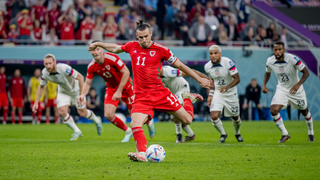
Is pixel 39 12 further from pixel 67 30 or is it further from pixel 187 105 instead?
pixel 187 105

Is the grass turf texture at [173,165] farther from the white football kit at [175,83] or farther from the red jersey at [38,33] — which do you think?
the red jersey at [38,33]

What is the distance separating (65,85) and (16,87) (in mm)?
8455

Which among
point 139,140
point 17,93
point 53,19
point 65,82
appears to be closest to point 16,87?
point 17,93

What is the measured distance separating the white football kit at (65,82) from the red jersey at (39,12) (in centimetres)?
937

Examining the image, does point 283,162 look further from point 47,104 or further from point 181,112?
point 47,104

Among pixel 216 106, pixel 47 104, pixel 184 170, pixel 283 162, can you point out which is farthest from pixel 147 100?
pixel 47 104

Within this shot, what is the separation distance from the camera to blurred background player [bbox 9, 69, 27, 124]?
1859cm

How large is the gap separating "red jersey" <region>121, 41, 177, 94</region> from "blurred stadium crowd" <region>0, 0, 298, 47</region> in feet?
43.0

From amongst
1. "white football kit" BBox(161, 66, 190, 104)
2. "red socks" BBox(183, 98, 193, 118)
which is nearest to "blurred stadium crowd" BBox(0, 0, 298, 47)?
"white football kit" BBox(161, 66, 190, 104)

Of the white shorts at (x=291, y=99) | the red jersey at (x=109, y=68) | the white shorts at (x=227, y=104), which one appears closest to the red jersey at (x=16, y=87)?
the red jersey at (x=109, y=68)

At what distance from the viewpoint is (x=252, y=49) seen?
69.7 ft

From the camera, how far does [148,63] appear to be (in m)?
6.50

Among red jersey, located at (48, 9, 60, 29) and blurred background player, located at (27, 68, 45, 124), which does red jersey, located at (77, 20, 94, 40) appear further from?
blurred background player, located at (27, 68, 45, 124)

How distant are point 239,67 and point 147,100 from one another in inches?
605
